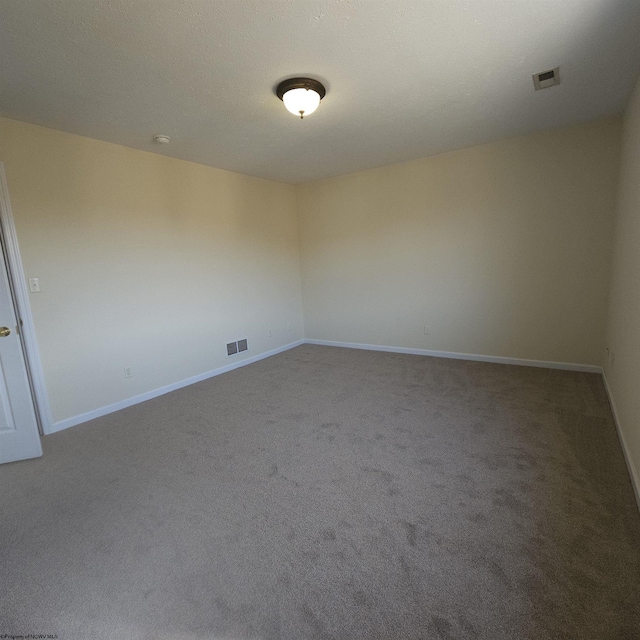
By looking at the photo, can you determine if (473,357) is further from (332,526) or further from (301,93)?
(301,93)

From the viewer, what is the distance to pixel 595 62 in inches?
88.0

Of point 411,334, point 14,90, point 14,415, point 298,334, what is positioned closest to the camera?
point 14,90

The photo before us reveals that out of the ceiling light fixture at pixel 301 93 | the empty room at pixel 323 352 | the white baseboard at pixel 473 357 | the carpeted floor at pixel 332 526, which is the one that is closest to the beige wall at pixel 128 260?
the empty room at pixel 323 352

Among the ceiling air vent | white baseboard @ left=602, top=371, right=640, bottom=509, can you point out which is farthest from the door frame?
white baseboard @ left=602, top=371, right=640, bottom=509

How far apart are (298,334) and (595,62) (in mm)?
4610

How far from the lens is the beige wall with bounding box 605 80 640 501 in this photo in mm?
2037

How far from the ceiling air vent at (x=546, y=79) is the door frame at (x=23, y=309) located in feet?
13.4

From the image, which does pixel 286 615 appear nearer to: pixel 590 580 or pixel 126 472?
pixel 590 580

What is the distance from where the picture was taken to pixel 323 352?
5.19 meters

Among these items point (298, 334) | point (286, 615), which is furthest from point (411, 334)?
point (286, 615)

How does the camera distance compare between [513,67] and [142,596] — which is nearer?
[142,596]

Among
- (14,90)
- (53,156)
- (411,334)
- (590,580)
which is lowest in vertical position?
(590,580)

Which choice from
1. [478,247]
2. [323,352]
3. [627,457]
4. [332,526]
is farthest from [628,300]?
[323,352]

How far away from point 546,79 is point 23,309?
445cm
